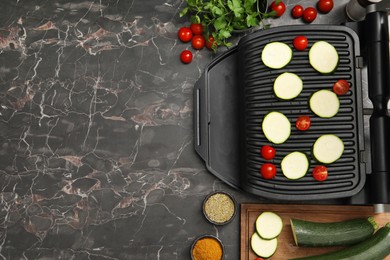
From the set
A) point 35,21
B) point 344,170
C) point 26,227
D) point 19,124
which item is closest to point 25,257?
point 26,227

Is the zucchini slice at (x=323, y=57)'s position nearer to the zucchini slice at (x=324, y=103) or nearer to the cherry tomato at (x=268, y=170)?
the zucchini slice at (x=324, y=103)

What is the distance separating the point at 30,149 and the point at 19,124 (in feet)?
0.48

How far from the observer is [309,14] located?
6.72 ft

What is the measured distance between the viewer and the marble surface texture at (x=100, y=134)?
6.79 ft

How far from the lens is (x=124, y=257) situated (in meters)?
2.05

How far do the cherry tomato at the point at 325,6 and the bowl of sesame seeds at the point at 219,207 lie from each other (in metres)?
1.04

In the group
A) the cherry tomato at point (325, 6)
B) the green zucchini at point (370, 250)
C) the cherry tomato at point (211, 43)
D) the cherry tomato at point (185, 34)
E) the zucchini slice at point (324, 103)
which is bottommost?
the green zucchini at point (370, 250)

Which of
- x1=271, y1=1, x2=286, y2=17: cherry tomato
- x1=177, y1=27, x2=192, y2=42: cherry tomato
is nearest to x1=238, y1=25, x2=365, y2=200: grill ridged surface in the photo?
x1=271, y1=1, x2=286, y2=17: cherry tomato

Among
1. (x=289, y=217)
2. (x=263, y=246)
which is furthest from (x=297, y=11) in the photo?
(x=263, y=246)

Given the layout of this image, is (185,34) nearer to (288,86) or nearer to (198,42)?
(198,42)

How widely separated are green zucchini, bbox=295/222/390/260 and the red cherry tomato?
1.24 meters

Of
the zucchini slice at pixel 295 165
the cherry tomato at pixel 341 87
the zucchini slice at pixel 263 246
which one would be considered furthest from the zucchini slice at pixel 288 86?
the zucchini slice at pixel 263 246

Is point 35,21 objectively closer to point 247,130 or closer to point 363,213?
point 247,130

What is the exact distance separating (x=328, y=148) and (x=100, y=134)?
112 cm
